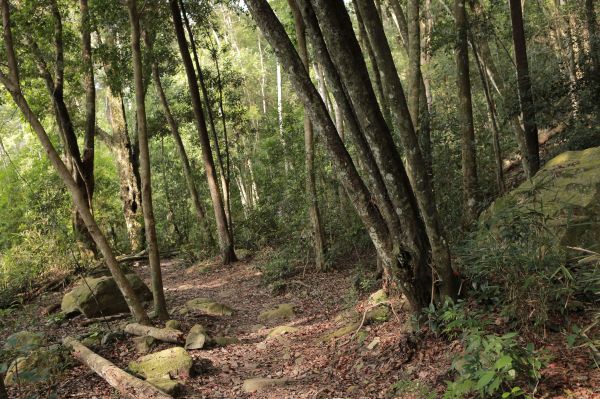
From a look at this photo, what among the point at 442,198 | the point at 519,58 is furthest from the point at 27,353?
the point at 519,58

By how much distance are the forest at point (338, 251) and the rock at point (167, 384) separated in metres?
0.03

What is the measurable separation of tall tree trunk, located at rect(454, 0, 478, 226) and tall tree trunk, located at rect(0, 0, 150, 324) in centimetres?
657

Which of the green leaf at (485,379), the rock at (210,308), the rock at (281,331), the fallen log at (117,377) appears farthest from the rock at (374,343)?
the rock at (210,308)

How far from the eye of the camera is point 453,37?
10.1m

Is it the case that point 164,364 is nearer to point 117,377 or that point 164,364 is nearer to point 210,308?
point 117,377

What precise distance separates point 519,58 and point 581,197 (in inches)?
240

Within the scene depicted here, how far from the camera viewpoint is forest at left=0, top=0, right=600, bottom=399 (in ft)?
13.1

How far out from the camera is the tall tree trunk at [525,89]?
10.2 metres

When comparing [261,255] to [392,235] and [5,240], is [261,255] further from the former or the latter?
[5,240]

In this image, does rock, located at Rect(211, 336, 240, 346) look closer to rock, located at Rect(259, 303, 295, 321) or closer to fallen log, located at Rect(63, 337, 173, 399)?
rock, located at Rect(259, 303, 295, 321)

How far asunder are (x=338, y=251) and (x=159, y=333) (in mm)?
6035

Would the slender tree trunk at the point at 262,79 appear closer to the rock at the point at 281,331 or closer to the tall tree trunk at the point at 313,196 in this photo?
the tall tree trunk at the point at 313,196

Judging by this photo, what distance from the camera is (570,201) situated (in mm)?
5465

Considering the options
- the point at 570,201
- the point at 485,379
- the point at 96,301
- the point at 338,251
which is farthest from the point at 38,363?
the point at 338,251
